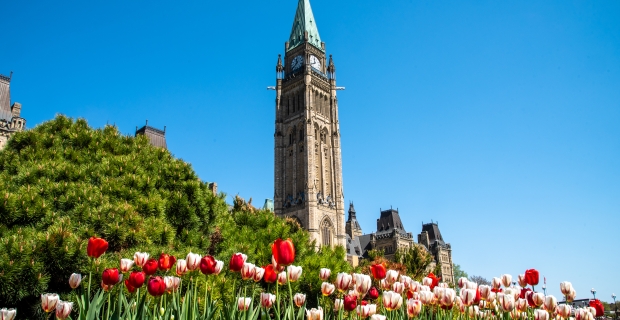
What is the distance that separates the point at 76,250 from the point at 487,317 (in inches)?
223

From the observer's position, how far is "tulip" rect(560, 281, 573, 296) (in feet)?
14.3

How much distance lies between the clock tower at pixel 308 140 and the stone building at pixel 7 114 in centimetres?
3464

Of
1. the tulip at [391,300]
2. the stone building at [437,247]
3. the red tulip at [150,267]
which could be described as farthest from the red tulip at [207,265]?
the stone building at [437,247]

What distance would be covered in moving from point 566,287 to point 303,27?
2736 inches

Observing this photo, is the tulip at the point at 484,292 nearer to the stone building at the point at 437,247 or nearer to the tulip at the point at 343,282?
the tulip at the point at 343,282

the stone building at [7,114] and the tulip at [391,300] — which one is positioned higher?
the stone building at [7,114]

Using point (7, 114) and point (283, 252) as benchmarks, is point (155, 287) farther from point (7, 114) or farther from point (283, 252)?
point (7, 114)

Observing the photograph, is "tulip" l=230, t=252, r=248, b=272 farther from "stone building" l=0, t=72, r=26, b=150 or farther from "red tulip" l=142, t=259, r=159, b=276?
"stone building" l=0, t=72, r=26, b=150

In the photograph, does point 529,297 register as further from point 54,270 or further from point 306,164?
point 306,164

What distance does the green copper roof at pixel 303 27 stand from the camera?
228ft

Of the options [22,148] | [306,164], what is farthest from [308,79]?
[22,148]

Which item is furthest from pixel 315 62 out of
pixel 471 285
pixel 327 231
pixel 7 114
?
pixel 471 285

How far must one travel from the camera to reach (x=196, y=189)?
9.23 meters

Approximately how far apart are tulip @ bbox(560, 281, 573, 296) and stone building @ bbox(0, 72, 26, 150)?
30.2 meters
